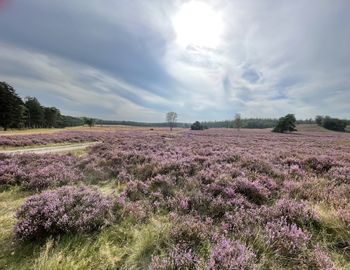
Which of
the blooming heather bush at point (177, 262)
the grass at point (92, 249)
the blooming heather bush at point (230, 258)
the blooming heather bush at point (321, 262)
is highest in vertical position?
the blooming heather bush at point (230, 258)

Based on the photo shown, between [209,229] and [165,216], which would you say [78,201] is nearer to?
[165,216]

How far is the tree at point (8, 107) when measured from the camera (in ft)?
166

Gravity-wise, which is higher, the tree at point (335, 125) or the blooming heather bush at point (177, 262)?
the tree at point (335, 125)

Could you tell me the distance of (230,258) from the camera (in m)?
2.62

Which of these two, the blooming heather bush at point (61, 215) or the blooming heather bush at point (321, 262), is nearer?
the blooming heather bush at point (321, 262)

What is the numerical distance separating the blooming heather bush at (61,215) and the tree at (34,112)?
91.7 metres

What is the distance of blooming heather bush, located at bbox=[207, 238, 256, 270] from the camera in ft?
8.14

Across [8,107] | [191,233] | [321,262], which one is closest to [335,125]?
[321,262]

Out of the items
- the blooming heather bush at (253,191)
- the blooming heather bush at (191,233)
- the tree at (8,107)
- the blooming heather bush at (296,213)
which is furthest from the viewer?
the tree at (8,107)

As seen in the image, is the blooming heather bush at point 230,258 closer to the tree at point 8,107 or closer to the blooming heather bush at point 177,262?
the blooming heather bush at point 177,262

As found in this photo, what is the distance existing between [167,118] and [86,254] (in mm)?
130769

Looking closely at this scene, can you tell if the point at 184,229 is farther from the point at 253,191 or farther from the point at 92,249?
the point at 253,191

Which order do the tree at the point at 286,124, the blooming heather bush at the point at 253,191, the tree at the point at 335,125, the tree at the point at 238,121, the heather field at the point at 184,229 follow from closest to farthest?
the heather field at the point at 184,229 < the blooming heather bush at the point at 253,191 < the tree at the point at 286,124 < the tree at the point at 335,125 < the tree at the point at 238,121

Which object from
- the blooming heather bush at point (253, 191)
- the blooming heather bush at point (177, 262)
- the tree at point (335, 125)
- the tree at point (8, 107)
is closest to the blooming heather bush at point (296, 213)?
the blooming heather bush at point (253, 191)
